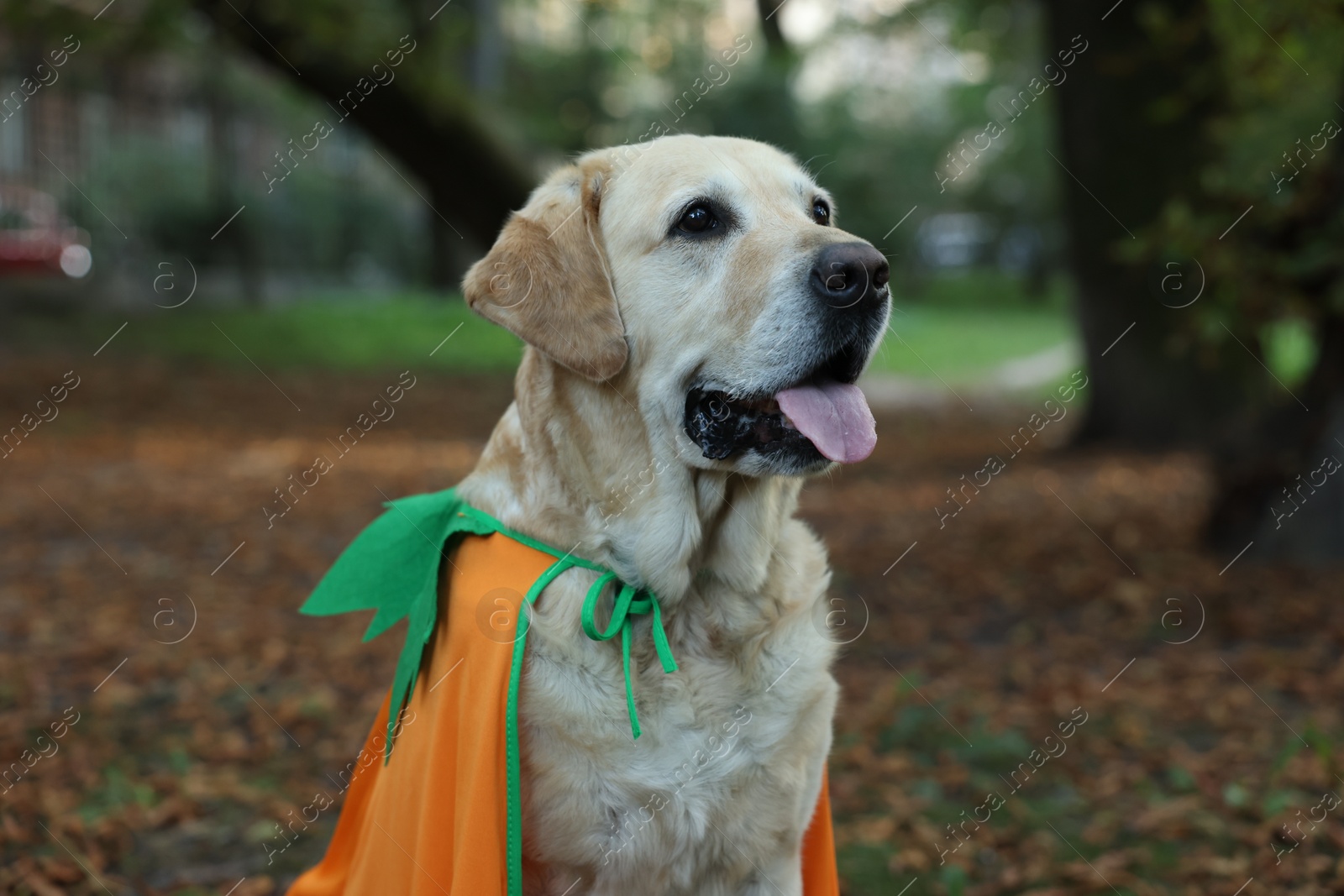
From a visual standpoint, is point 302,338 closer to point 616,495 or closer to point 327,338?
point 327,338

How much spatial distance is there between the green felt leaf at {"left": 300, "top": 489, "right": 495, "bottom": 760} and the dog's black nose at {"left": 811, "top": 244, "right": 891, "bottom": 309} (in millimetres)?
949

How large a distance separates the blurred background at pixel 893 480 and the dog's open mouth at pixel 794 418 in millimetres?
430

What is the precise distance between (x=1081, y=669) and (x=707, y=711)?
3144 mm

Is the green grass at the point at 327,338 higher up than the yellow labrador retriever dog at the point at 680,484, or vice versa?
the yellow labrador retriever dog at the point at 680,484

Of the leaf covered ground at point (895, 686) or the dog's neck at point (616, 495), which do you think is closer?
the dog's neck at point (616, 495)

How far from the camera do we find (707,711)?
90.0 inches

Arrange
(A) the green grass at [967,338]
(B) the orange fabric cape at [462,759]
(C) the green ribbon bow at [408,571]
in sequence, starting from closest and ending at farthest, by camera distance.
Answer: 1. (B) the orange fabric cape at [462,759]
2. (C) the green ribbon bow at [408,571]
3. (A) the green grass at [967,338]

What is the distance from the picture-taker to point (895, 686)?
4.73 meters

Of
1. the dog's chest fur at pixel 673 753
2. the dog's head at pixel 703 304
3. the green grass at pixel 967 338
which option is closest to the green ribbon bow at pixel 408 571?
the dog's chest fur at pixel 673 753

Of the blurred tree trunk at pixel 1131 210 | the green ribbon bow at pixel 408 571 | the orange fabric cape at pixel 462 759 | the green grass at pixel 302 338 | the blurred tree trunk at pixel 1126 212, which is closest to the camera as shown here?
the orange fabric cape at pixel 462 759

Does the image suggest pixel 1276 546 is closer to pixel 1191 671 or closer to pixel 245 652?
pixel 1191 671

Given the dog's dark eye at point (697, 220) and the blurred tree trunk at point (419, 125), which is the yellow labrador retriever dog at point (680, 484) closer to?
the dog's dark eye at point (697, 220)

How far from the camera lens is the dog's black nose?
91.1 inches

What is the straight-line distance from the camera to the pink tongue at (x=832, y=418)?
2312 millimetres
